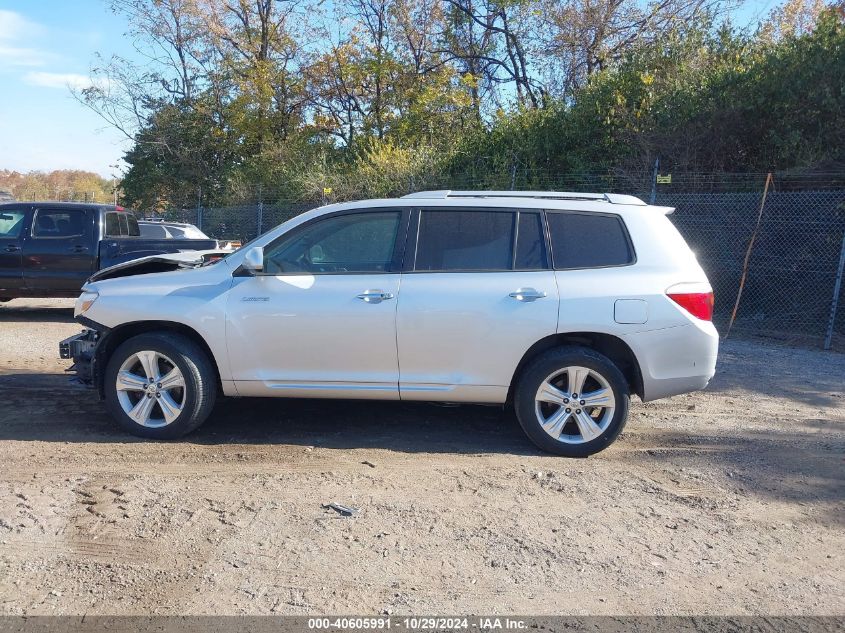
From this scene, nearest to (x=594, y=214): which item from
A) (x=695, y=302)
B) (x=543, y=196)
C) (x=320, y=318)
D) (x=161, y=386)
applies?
(x=543, y=196)

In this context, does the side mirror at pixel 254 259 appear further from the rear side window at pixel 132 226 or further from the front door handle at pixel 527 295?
the rear side window at pixel 132 226

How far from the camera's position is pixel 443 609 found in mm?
3375

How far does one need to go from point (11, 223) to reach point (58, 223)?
0.72 m

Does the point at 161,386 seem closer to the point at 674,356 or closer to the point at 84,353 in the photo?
the point at 84,353

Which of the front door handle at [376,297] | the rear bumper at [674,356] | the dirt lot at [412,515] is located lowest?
the dirt lot at [412,515]

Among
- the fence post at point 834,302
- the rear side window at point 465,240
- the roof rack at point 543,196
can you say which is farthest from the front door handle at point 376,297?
the fence post at point 834,302

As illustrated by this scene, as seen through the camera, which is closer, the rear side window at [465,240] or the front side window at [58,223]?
the rear side window at [465,240]

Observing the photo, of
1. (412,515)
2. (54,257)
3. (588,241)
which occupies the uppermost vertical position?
(588,241)

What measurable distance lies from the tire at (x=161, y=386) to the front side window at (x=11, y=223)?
688 centimetres

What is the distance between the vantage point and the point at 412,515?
434 centimetres

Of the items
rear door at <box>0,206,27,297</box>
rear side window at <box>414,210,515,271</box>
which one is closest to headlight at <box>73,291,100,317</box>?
rear side window at <box>414,210,515,271</box>

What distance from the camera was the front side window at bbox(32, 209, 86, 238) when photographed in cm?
1117

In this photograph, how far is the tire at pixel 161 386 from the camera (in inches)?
217

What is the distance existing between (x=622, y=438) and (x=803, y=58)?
9588mm
